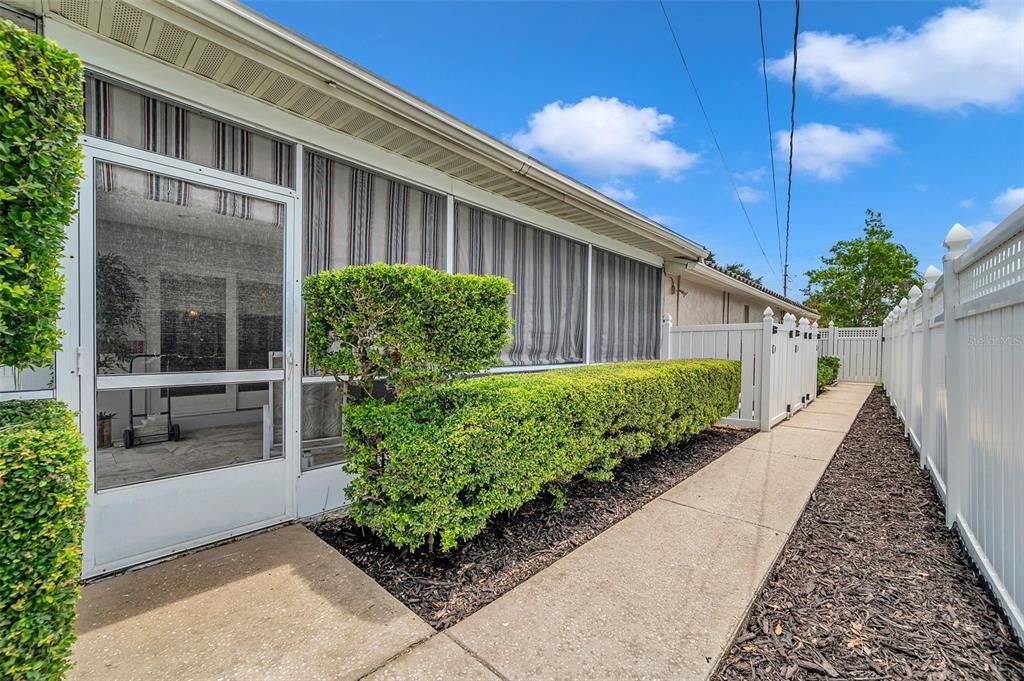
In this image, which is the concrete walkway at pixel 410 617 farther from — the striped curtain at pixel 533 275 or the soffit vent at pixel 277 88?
the soffit vent at pixel 277 88

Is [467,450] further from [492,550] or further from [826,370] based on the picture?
[826,370]

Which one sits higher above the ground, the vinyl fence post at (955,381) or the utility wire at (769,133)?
the utility wire at (769,133)

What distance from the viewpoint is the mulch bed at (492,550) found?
2363mm

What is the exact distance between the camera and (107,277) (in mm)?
2502

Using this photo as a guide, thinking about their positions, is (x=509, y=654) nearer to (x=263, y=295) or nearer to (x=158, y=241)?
(x=263, y=295)

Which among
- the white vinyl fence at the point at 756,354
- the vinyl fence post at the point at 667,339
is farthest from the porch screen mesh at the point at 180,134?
the white vinyl fence at the point at 756,354

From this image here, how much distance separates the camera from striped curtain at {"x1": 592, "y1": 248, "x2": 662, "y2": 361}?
6188mm

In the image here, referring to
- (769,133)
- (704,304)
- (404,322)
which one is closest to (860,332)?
(704,304)

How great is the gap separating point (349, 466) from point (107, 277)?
1.75 metres

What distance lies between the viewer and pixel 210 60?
2564 mm

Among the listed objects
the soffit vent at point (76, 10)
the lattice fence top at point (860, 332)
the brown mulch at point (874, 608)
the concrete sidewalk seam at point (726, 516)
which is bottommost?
the brown mulch at point (874, 608)

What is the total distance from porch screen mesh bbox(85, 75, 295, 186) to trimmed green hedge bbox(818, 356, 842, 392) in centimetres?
1351

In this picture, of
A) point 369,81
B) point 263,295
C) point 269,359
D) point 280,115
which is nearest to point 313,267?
A: point 263,295

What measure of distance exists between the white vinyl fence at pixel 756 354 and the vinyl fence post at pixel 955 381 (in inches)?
126
